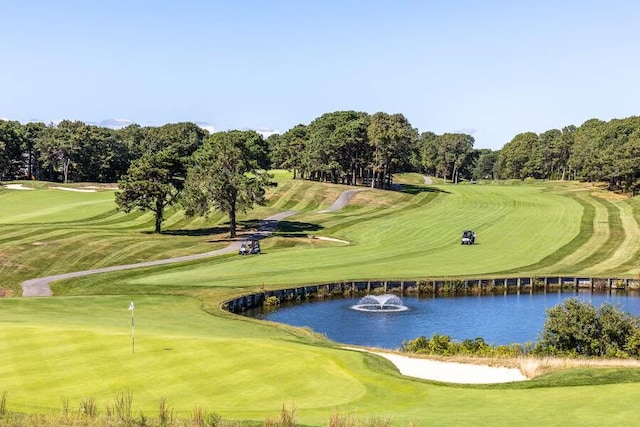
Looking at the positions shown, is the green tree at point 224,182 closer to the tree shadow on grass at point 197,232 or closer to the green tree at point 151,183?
the green tree at point 151,183

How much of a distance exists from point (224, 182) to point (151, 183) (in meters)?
11.2

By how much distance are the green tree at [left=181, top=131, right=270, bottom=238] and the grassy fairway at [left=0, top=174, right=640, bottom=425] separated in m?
5.87

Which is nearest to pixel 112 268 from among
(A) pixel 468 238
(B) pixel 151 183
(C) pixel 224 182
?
(C) pixel 224 182

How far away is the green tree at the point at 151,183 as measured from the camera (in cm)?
9350

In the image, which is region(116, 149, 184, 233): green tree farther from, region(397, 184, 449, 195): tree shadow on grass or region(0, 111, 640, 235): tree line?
region(397, 184, 449, 195): tree shadow on grass

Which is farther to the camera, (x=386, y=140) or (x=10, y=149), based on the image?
(x=10, y=149)

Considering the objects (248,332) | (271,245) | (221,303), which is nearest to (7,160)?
(271,245)

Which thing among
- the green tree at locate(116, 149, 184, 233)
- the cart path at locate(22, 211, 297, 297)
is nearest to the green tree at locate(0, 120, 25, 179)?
the green tree at locate(116, 149, 184, 233)

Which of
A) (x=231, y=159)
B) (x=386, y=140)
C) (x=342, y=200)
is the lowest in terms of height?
(x=342, y=200)

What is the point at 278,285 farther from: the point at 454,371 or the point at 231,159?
the point at 454,371

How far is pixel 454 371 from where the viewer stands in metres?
30.0

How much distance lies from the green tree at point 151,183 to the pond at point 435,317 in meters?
40.2

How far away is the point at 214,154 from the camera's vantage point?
9331 cm

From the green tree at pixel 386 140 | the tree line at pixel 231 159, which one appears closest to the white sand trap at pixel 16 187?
the tree line at pixel 231 159
